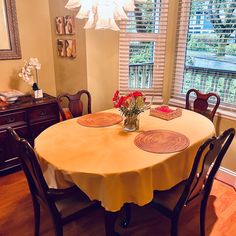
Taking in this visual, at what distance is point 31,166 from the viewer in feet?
4.46

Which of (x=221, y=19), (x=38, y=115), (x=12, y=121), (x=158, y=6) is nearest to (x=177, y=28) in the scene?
(x=158, y=6)

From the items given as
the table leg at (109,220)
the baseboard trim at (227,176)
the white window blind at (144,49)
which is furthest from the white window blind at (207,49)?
the table leg at (109,220)

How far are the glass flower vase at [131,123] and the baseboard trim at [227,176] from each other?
50.6 inches

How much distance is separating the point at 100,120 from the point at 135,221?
3.02ft

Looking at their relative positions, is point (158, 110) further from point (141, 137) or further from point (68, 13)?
point (68, 13)

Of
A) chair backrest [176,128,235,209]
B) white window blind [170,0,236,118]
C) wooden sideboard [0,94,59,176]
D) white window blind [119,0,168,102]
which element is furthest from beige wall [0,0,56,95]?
chair backrest [176,128,235,209]

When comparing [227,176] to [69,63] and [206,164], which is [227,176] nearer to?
[206,164]

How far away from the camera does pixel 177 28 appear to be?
2.84 meters

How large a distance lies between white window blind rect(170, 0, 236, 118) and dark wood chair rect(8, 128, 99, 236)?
1870 millimetres

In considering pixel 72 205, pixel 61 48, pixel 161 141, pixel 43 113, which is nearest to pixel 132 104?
pixel 161 141

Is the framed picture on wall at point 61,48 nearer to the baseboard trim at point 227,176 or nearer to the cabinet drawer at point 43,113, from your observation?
the cabinet drawer at point 43,113

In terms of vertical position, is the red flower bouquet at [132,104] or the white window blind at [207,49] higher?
the white window blind at [207,49]

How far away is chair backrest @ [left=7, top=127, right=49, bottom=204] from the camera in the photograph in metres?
1.29

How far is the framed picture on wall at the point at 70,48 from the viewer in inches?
108
